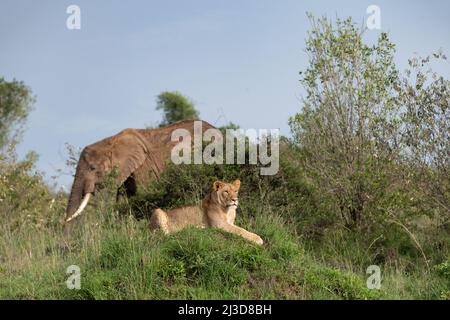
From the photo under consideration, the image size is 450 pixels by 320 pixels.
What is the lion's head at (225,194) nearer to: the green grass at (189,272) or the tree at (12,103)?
the green grass at (189,272)

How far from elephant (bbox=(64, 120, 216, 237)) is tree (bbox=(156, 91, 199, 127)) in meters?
17.3

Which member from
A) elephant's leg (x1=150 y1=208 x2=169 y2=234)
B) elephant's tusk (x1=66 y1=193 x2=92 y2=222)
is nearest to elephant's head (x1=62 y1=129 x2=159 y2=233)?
elephant's tusk (x1=66 y1=193 x2=92 y2=222)

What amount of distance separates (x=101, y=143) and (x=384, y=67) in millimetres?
8253

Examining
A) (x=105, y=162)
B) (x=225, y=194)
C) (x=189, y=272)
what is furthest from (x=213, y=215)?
(x=105, y=162)

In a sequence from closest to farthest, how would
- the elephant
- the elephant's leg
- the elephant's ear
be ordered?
the elephant's leg → the elephant → the elephant's ear

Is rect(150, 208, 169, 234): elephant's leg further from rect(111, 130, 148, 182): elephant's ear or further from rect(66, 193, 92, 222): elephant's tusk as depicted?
rect(111, 130, 148, 182): elephant's ear

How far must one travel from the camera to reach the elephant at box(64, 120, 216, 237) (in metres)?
18.3

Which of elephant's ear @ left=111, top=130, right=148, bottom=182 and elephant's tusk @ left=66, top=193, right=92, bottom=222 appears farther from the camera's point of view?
elephant's ear @ left=111, top=130, right=148, bottom=182

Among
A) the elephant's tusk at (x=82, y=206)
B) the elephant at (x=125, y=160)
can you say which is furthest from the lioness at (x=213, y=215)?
the elephant at (x=125, y=160)

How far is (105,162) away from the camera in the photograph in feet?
62.1

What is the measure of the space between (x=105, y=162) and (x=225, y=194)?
857 centimetres
